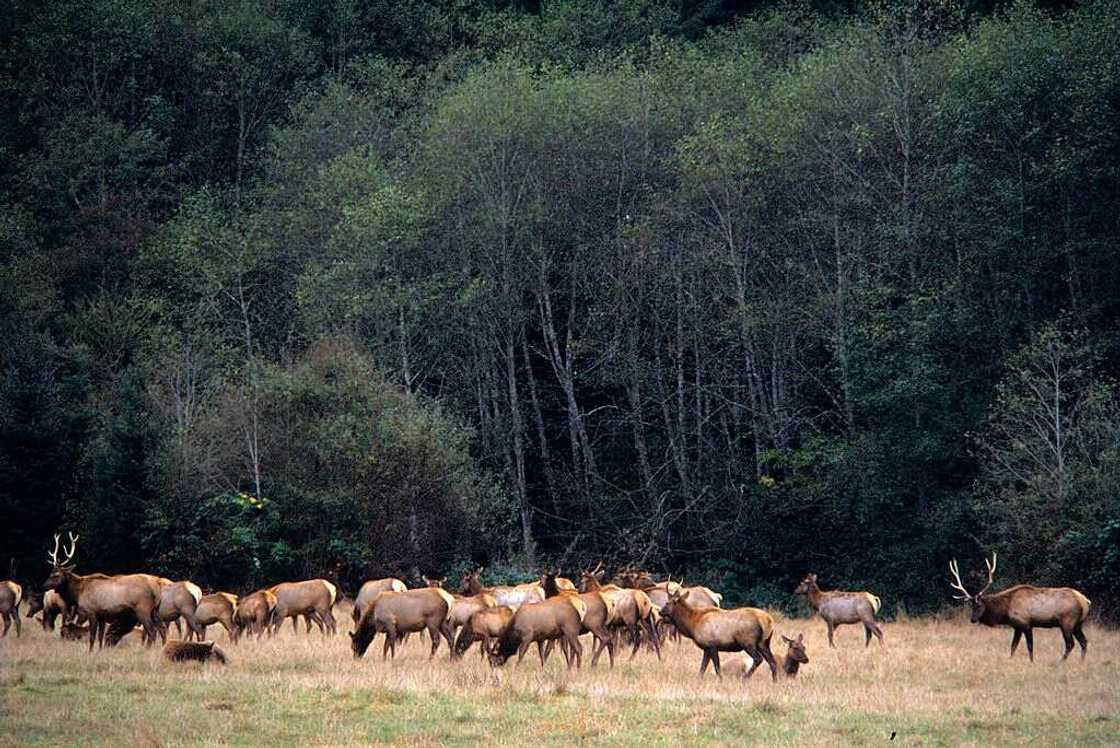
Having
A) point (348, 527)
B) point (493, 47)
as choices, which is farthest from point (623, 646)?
point (493, 47)

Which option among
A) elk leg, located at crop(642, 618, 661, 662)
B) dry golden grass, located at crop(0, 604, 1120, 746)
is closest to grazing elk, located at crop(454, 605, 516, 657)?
dry golden grass, located at crop(0, 604, 1120, 746)

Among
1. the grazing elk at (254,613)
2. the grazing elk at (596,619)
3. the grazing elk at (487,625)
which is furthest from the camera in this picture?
the grazing elk at (254,613)

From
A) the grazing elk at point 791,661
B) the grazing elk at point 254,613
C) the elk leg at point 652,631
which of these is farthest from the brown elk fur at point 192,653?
the grazing elk at point 791,661

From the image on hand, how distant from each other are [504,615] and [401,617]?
1892 mm

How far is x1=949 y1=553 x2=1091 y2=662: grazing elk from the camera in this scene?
69.5 ft

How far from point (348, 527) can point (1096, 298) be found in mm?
19240

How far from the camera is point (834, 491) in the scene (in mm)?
36906

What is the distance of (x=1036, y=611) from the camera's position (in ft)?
70.4

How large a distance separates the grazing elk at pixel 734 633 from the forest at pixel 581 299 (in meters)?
12.0

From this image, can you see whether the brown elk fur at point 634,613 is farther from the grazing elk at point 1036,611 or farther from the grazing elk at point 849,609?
the grazing elk at point 1036,611

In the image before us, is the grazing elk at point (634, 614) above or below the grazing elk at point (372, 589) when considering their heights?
below

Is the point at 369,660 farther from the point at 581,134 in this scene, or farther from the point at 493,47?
the point at 493,47

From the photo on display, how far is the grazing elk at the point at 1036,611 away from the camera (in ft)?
69.5

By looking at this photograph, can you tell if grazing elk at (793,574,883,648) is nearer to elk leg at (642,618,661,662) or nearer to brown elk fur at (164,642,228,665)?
elk leg at (642,618,661,662)
